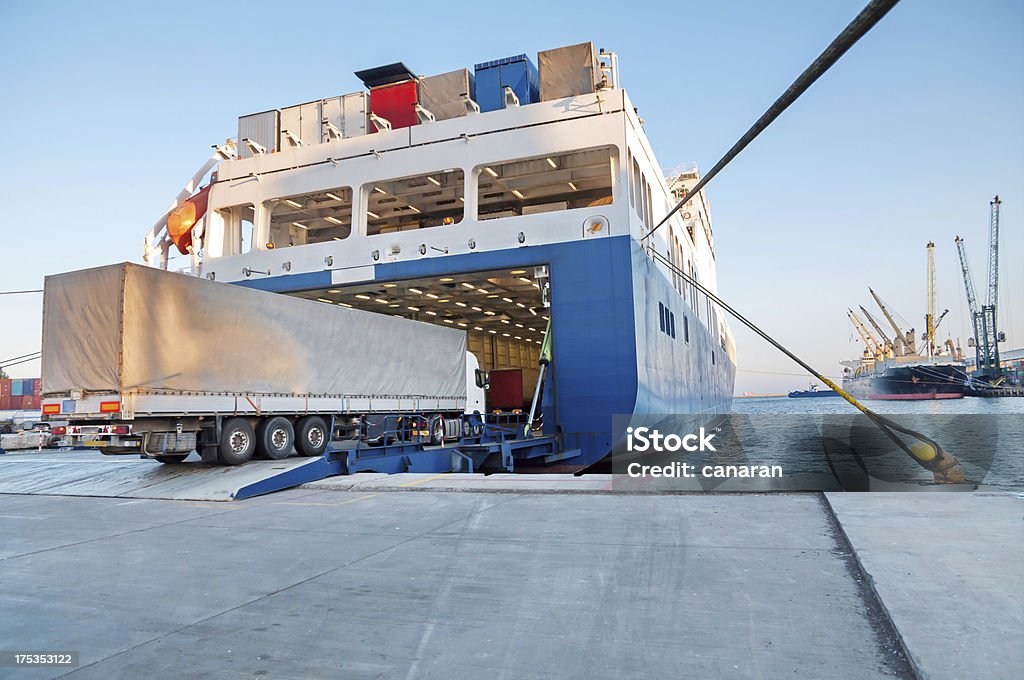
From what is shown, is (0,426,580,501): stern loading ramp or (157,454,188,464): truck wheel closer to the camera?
(0,426,580,501): stern loading ramp

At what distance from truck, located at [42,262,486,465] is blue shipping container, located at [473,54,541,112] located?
844cm

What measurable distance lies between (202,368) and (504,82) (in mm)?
13111

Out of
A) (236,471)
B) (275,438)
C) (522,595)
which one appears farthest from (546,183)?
(522,595)

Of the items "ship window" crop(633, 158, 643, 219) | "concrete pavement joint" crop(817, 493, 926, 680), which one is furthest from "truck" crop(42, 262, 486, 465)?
"concrete pavement joint" crop(817, 493, 926, 680)

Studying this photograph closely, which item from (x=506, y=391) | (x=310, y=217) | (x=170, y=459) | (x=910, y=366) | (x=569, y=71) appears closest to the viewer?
(x=170, y=459)

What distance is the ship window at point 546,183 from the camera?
2034 cm

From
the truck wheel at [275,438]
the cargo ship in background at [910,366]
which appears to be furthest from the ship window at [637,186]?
the cargo ship in background at [910,366]

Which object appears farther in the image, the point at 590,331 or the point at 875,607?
the point at 590,331

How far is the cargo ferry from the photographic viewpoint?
17391 mm

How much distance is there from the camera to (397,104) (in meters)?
20.9

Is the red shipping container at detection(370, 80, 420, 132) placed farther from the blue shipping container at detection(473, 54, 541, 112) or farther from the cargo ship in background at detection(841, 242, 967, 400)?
the cargo ship in background at detection(841, 242, 967, 400)

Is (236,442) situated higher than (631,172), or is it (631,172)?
(631,172)

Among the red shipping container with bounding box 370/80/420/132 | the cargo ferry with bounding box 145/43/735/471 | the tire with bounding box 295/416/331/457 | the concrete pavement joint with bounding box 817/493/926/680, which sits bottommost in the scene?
the concrete pavement joint with bounding box 817/493/926/680

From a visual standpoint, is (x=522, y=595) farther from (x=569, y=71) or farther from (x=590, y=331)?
(x=569, y=71)
